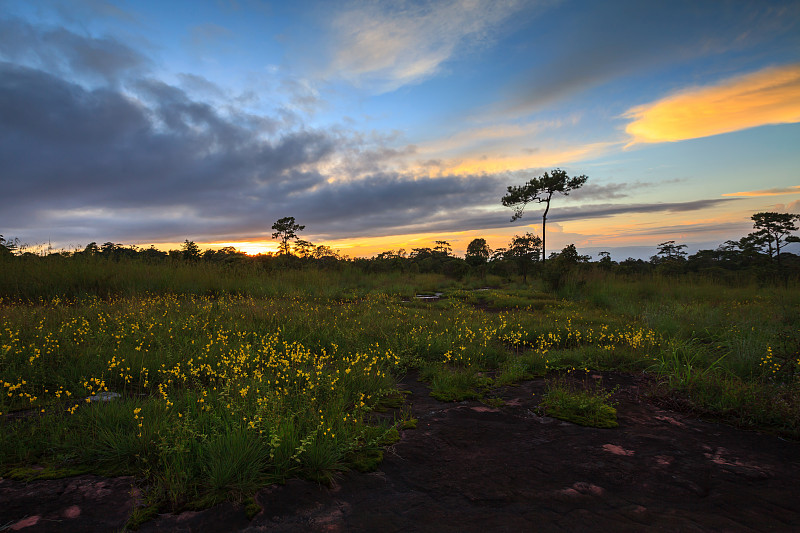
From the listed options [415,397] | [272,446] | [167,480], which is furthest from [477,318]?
[167,480]

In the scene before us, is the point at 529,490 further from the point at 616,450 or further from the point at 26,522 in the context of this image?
the point at 26,522

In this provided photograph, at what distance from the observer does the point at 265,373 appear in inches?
166

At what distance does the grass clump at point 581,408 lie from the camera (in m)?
3.40

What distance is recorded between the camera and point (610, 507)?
2119mm

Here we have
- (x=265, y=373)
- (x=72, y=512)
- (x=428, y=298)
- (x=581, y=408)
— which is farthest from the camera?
(x=428, y=298)

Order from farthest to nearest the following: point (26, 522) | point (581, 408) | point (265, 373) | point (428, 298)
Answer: point (428, 298)
point (265, 373)
point (581, 408)
point (26, 522)

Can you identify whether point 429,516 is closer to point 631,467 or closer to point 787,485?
point 631,467

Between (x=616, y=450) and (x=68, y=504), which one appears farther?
(x=616, y=450)

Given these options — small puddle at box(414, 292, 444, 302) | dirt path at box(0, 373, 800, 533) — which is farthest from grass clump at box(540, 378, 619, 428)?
small puddle at box(414, 292, 444, 302)

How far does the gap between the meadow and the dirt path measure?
20cm

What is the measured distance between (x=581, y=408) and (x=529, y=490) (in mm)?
1538

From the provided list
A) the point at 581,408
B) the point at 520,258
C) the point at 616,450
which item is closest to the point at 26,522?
the point at 616,450

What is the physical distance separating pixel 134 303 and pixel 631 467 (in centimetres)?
818

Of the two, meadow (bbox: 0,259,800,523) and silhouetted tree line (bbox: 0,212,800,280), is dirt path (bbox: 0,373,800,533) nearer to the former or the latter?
meadow (bbox: 0,259,800,523)
